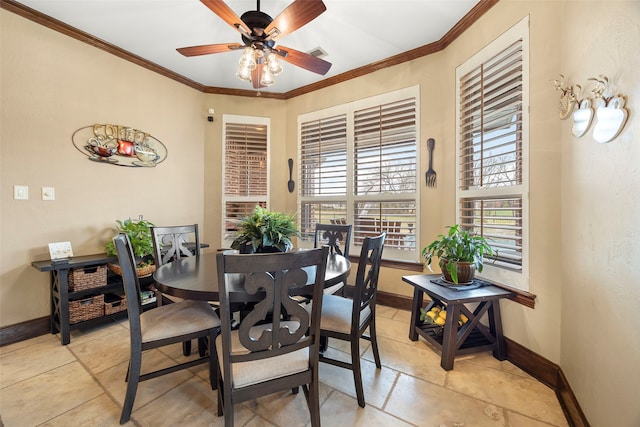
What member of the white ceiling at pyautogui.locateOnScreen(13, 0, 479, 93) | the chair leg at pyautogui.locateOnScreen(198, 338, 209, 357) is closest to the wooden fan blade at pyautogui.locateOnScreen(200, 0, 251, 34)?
the white ceiling at pyautogui.locateOnScreen(13, 0, 479, 93)

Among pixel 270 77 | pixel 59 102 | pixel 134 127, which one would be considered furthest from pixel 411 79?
pixel 59 102

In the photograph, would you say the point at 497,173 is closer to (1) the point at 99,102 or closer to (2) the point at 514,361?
(2) the point at 514,361

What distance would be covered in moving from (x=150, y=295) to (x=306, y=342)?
7.42 ft

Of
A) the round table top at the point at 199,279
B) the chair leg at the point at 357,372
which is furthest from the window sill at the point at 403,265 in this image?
the chair leg at the point at 357,372

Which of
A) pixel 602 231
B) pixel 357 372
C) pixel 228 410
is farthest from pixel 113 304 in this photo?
pixel 602 231

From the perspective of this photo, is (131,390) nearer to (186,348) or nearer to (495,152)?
(186,348)

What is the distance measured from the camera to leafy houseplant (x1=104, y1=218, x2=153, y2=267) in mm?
2586

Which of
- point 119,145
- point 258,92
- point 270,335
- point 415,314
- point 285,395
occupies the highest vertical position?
point 258,92

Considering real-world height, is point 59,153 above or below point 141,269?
above

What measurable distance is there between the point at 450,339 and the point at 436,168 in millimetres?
1664

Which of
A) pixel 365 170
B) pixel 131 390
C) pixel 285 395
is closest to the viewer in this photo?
pixel 131 390

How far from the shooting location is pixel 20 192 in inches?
90.7

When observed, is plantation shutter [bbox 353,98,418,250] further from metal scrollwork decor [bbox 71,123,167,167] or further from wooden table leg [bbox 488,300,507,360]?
metal scrollwork decor [bbox 71,123,167,167]

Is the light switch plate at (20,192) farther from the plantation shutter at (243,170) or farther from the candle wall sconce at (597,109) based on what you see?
the candle wall sconce at (597,109)
